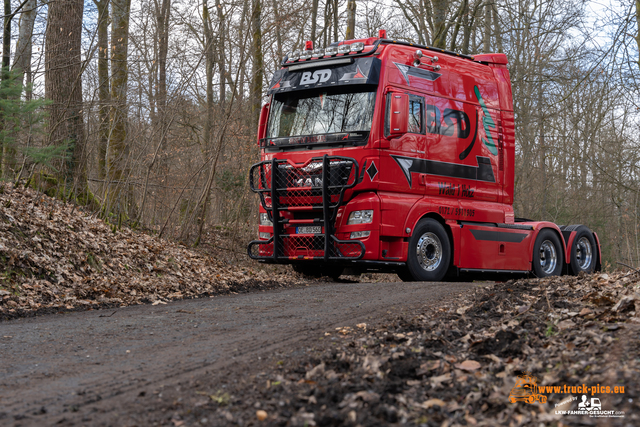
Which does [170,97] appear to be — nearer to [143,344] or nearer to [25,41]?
[25,41]

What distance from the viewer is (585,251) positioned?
45.0 feet

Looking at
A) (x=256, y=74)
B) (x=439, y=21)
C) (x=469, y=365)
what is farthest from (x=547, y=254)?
(x=439, y=21)

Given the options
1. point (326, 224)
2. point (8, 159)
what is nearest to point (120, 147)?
point (8, 159)

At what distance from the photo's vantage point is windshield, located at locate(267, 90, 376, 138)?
32.4 feet

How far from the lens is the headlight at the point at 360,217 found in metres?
9.67

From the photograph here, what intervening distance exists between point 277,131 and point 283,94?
0.68 meters

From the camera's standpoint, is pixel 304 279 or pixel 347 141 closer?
pixel 347 141

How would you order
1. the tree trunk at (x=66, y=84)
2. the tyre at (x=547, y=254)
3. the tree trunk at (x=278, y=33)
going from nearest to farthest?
1. the tree trunk at (x=66, y=84)
2. the tyre at (x=547, y=254)
3. the tree trunk at (x=278, y=33)

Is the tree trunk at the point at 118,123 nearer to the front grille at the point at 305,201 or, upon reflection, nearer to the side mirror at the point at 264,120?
the side mirror at the point at 264,120

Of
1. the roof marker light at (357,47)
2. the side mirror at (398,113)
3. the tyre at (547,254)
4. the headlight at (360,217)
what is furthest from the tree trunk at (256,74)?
the tyre at (547,254)

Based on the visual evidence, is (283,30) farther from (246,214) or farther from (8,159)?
(8,159)

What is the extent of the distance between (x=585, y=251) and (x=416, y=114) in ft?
20.5

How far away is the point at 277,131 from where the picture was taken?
420 inches

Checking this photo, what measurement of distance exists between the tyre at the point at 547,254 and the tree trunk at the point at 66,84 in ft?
31.2
